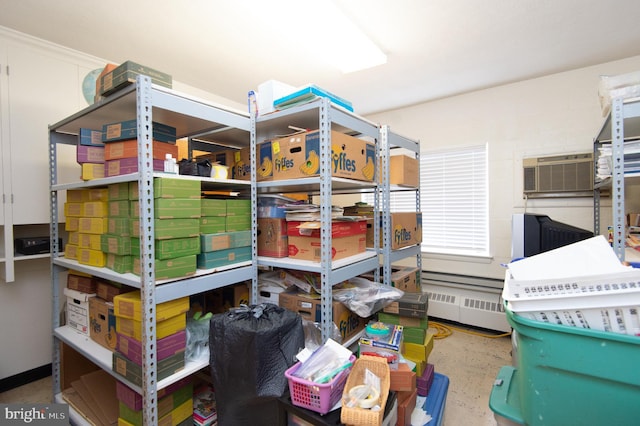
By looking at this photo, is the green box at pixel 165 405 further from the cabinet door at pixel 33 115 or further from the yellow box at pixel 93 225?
the cabinet door at pixel 33 115

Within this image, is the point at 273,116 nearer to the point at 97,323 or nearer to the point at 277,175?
the point at 277,175

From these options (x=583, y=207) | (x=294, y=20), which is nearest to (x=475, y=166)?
(x=583, y=207)

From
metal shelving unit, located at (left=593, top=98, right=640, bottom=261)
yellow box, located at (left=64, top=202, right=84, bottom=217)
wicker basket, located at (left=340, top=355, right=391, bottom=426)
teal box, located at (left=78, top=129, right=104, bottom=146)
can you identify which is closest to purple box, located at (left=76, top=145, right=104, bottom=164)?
teal box, located at (left=78, top=129, right=104, bottom=146)

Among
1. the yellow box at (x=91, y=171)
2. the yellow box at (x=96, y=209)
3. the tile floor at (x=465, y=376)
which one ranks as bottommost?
the tile floor at (x=465, y=376)

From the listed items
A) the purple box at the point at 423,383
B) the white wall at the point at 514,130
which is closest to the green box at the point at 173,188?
the purple box at the point at 423,383

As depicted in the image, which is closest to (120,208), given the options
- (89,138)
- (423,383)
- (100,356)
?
(89,138)

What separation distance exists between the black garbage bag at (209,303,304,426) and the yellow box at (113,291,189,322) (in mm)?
176

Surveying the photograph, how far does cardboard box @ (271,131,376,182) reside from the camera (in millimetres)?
1568

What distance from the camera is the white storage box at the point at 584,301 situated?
64 centimetres

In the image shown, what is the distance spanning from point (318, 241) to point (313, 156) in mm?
472

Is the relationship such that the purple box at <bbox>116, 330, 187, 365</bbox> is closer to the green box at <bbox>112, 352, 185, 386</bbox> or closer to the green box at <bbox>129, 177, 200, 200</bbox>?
the green box at <bbox>112, 352, 185, 386</bbox>

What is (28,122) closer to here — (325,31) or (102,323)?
(102,323)

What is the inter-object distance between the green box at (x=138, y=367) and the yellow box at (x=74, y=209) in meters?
0.89

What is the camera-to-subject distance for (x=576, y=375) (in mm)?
675
